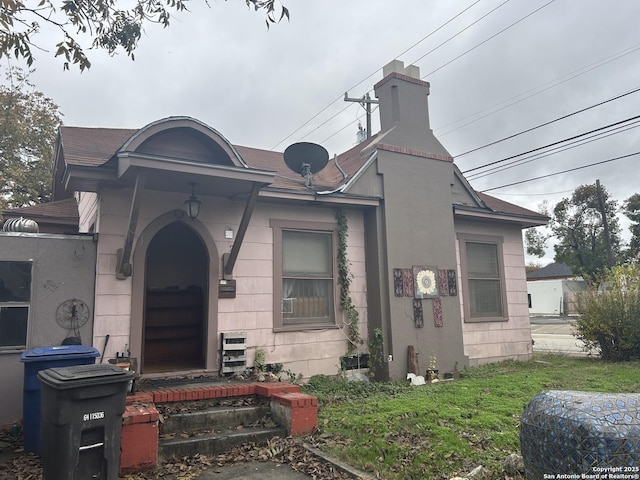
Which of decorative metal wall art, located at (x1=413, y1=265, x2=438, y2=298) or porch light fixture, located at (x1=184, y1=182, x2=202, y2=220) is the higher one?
porch light fixture, located at (x1=184, y1=182, x2=202, y2=220)

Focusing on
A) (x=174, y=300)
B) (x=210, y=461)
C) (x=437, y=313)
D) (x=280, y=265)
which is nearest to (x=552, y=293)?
(x=437, y=313)

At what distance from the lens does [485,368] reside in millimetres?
8547

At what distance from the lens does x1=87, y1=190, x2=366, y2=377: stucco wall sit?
579 cm

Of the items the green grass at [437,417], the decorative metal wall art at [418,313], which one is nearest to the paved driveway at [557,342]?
the green grass at [437,417]

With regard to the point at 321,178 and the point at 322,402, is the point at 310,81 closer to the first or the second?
the point at 321,178

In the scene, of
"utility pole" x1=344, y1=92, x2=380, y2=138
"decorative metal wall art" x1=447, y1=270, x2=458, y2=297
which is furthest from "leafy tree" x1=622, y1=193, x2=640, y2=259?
"decorative metal wall art" x1=447, y1=270, x2=458, y2=297

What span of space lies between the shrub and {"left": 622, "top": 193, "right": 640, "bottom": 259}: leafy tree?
34.5 meters

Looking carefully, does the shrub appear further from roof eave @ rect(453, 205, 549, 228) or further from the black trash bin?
the black trash bin

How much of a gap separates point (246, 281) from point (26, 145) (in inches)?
611

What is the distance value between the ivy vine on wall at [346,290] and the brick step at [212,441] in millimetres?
3076

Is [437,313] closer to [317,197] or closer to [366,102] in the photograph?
[317,197]

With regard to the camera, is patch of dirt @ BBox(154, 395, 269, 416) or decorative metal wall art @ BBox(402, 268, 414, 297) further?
decorative metal wall art @ BBox(402, 268, 414, 297)

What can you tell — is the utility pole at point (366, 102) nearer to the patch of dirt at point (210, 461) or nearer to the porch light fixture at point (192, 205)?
the porch light fixture at point (192, 205)

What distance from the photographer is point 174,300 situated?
783 cm
